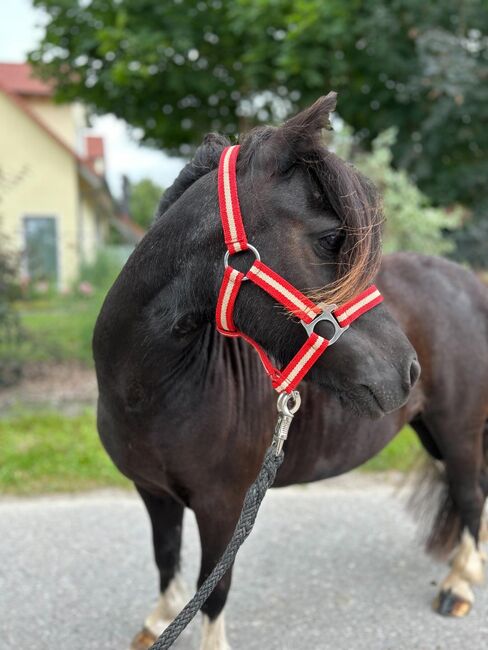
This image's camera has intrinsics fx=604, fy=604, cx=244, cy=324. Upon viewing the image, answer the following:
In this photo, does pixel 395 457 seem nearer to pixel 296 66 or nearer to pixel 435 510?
pixel 435 510

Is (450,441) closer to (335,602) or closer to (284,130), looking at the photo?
(335,602)

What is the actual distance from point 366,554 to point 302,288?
7.75 feet

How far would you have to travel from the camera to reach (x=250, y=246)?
5.20 ft

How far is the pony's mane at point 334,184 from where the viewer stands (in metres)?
1.55

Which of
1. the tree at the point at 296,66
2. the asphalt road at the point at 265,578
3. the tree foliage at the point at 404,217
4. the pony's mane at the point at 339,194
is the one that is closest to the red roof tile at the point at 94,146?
the tree at the point at 296,66

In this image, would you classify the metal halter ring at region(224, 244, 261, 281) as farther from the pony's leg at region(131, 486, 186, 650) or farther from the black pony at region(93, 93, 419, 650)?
the pony's leg at region(131, 486, 186, 650)

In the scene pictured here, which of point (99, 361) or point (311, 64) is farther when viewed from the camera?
point (311, 64)

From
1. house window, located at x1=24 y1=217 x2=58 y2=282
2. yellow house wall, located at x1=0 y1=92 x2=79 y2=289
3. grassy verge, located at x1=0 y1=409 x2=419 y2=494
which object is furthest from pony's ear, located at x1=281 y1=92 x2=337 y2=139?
yellow house wall, located at x1=0 y1=92 x2=79 y2=289

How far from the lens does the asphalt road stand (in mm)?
2629

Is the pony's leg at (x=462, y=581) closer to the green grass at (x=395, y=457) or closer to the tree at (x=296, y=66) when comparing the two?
the green grass at (x=395, y=457)

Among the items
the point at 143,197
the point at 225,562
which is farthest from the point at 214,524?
the point at 143,197

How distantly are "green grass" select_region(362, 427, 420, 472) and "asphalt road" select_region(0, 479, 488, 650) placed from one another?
0.41 metres

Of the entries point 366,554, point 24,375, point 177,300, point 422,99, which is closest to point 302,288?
point 177,300

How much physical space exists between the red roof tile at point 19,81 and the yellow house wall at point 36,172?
9.79ft
